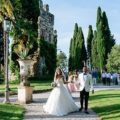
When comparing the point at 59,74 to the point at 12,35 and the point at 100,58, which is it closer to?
the point at 12,35

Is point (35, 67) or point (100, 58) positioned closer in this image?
point (35, 67)

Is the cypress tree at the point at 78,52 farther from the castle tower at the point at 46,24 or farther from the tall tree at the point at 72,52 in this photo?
the castle tower at the point at 46,24

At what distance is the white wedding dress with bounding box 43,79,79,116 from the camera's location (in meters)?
20.1

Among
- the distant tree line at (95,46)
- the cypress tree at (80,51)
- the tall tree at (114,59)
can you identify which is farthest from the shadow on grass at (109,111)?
the cypress tree at (80,51)

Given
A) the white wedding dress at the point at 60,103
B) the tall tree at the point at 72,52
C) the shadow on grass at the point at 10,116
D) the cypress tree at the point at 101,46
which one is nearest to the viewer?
the shadow on grass at the point at 10,116

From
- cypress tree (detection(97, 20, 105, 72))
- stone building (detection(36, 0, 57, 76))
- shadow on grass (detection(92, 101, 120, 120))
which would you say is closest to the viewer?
shadow on grass (detection(92, 101, 120, 120))

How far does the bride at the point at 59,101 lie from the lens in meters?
20.2

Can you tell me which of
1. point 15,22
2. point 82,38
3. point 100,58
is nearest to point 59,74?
point 15,22

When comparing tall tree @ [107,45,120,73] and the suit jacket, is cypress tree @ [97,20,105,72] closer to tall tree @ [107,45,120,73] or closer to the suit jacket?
tall tree @ [107,45,120,73]

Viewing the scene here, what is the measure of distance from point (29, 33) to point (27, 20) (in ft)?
5.62

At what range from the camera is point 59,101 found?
20.6 metres

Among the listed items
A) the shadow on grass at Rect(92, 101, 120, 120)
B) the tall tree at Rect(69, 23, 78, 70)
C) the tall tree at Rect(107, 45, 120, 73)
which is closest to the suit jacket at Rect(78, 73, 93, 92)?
the shadow on grass at Rect(92, 101, 120, 120)

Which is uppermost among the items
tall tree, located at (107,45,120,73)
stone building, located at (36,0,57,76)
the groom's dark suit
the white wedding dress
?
stone building, located at (36,0,57,76)

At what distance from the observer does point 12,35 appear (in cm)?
5378
